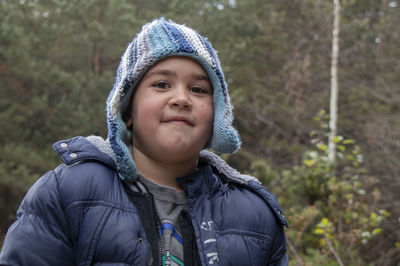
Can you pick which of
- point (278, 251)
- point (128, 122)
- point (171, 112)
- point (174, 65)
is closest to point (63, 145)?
point (128, 122)

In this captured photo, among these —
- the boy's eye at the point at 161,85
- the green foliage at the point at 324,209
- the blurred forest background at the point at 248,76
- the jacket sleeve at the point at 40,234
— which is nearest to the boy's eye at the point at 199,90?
the boy's eye at the point at 161,85

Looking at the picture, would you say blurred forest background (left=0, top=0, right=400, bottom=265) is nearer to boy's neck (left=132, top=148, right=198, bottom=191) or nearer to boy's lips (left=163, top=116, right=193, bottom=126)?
boy's neck (left=132, top=148, right=198, bottom=191)

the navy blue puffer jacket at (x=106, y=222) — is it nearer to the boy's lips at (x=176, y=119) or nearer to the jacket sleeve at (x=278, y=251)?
the jacket sleeve at (x=278, y=251)

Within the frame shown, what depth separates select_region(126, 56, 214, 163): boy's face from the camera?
1.61 meters

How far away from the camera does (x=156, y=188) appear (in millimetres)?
1639

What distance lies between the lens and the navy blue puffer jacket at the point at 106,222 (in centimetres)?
136

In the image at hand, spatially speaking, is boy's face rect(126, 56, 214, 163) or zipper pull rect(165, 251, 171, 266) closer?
zipper pull rect(165, 251, 171, 266)

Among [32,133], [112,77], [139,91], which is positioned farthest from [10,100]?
[139,91]

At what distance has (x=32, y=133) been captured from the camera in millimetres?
10586

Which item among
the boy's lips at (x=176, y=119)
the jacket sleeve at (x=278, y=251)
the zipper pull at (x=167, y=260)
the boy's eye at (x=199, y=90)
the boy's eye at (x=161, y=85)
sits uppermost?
the boy's eye at (x=161, y=85)

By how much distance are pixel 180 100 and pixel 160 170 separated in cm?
30

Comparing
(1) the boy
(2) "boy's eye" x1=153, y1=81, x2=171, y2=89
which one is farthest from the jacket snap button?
(2) "boy's eye" x1=153, y1=81, x2=171, y2=89

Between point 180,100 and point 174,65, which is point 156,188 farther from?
point 174,65

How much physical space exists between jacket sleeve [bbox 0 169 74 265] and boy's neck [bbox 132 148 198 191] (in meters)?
0.37
